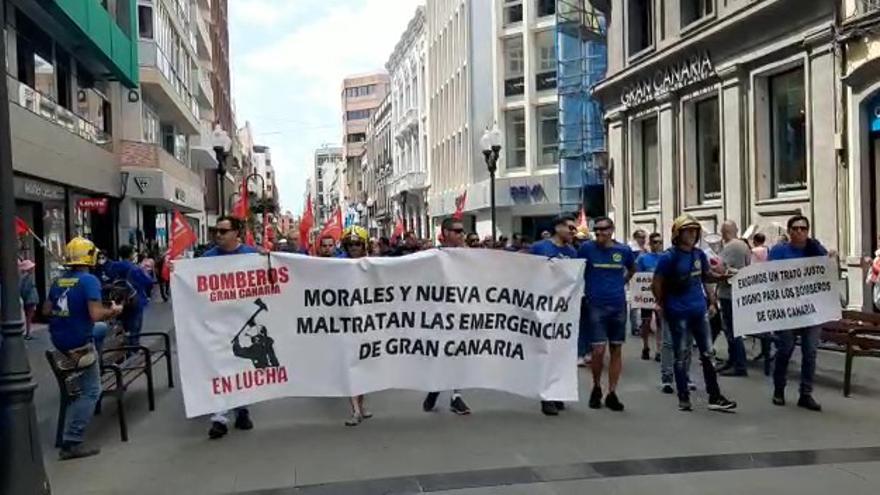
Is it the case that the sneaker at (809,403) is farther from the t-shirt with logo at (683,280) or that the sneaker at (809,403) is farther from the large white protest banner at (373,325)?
the large white protest banner at (373,325)

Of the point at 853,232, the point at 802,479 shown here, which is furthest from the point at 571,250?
the point at 853,232

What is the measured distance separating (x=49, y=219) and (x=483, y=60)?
3103 cm

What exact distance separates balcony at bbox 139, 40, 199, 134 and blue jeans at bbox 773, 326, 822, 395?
29597mm

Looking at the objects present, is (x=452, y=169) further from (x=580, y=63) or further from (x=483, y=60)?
(x=580, y=63)

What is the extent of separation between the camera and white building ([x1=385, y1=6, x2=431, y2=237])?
69688mm

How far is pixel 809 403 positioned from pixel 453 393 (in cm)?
339

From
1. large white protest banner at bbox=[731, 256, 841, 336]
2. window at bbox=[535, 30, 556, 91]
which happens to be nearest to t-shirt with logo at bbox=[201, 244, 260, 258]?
large white protest banner at bbox=[731, 256, 841, 336]

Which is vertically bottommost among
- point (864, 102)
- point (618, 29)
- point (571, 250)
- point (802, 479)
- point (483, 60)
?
point (802, 479)

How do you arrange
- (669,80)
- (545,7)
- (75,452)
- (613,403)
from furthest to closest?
(545,7) → (669,80) → (613,403) → (75,452)

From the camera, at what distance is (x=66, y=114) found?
24.4 metres

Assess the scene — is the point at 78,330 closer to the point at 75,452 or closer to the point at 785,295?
the point at 75,452

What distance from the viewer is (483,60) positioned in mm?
50156

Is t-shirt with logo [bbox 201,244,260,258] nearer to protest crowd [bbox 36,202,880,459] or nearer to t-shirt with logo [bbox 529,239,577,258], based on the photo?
protest crowd [bbox 36,202,880,459]

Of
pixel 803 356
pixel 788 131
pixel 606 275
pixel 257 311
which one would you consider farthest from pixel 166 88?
pixel 803 356
